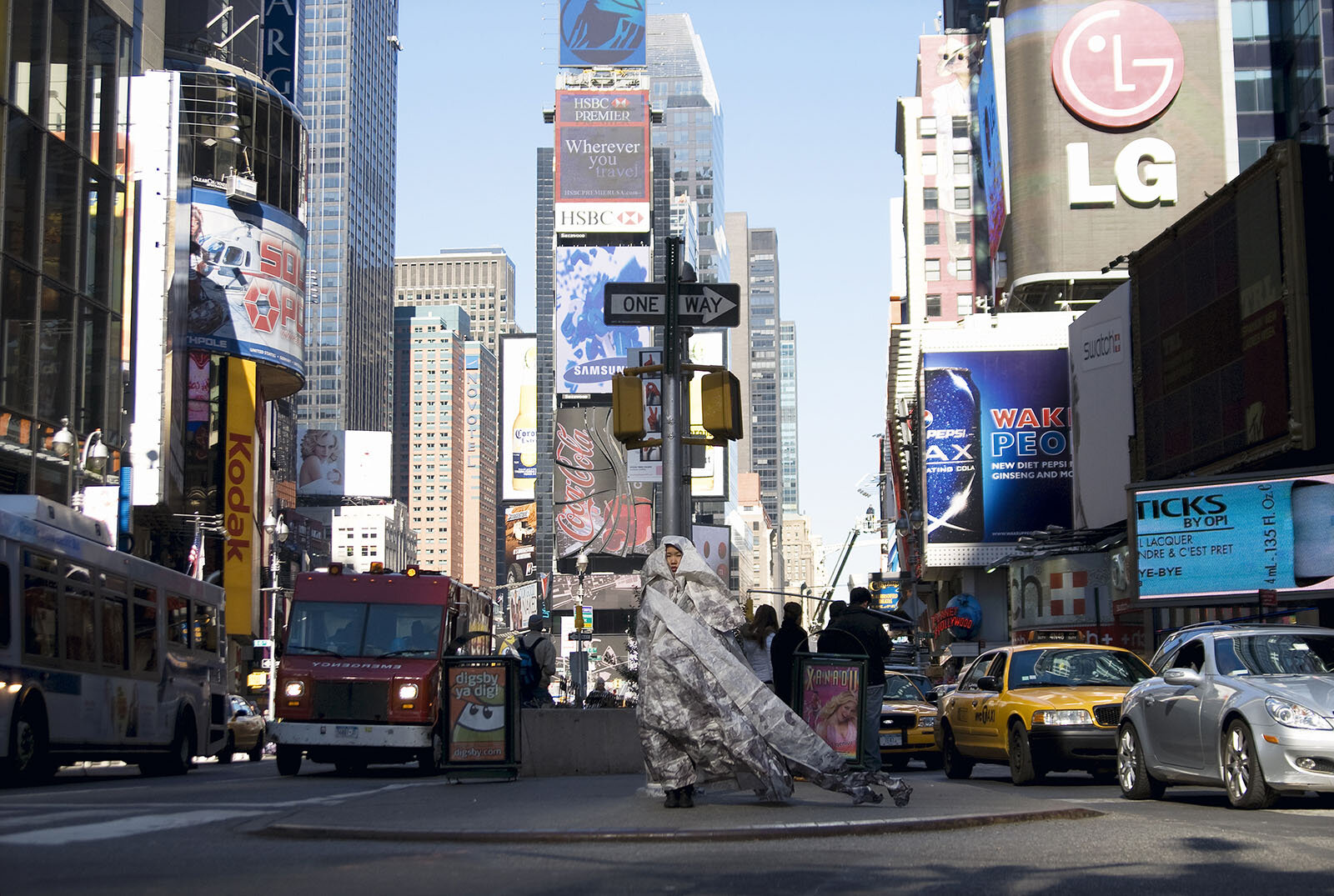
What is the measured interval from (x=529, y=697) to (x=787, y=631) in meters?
7.12

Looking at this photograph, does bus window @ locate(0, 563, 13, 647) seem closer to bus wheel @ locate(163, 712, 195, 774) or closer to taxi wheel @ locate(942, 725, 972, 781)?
bus wheel @ locate(163, 712, 195, 774)

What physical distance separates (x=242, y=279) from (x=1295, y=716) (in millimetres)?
58047

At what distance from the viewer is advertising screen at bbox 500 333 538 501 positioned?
158000mm

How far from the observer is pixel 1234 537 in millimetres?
28656

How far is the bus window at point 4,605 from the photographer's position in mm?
15758

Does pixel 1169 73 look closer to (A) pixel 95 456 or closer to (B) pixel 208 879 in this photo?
(A) pixel 95 456

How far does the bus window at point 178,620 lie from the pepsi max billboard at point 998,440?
41.1m

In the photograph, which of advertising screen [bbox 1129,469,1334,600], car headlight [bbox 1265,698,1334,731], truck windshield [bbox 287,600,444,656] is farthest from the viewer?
advertising screen [bbox 1129,469,1334,600]

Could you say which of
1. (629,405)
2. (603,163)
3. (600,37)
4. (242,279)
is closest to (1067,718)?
(629,405)

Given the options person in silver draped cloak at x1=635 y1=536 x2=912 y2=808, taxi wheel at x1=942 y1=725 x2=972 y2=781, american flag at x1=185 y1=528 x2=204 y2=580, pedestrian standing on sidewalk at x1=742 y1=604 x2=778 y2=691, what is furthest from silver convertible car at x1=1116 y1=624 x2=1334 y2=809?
american flag at x1=185 y1=528 x2=204 y2=580

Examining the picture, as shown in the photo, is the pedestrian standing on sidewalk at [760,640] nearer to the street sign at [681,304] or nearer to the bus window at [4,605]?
the street sign at [681,304]

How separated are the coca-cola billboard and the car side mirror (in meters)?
116

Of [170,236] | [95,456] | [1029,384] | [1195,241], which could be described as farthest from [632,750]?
[1029,384]

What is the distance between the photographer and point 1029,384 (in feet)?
196
